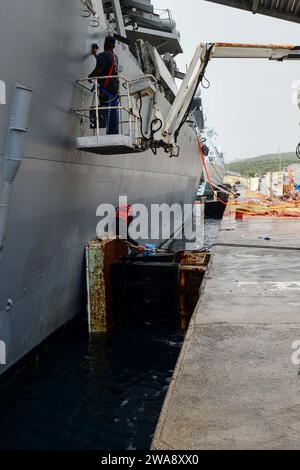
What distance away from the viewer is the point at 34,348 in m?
6.47

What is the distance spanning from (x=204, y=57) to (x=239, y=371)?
26.6 feet

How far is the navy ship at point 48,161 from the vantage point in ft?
17.6

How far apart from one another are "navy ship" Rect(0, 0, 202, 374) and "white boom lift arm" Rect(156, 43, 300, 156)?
58 cm

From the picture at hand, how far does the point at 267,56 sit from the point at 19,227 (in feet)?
24.1

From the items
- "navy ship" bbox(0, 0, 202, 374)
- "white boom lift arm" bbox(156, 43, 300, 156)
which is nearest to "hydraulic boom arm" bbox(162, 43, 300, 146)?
"white boom lift arm" bbox(156, 43, 300, 156)

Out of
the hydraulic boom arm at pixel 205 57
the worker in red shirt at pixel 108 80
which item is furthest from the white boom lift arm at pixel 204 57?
the worker in red shirt at pixel 108 80

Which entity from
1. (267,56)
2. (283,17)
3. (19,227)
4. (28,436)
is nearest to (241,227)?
(267,56)

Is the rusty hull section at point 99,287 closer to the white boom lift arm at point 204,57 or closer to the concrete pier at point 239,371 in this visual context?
the concrete pier at point 239,371

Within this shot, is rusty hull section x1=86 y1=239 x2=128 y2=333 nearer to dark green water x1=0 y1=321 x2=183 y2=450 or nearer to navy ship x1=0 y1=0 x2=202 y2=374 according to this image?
navy ship x1=0 y1=0 x2=202 y2=374

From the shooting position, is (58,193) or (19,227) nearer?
(19,227)

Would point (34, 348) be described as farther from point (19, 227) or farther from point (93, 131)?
point (93, 131)

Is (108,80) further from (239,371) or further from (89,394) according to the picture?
(239,371)

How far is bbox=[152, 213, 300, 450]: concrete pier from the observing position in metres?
2.62

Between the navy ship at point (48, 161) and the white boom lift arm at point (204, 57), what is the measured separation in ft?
1.89
